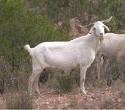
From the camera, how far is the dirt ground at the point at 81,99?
11227 millimetres

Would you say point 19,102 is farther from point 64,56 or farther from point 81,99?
point 64,56

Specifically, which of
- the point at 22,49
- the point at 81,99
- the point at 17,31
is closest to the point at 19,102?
the point at 81,99

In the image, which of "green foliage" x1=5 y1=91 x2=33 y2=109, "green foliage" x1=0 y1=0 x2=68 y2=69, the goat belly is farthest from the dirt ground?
"green foliage" x1=0 y1=0 x2=68 y2=69

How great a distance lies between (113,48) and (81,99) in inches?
166

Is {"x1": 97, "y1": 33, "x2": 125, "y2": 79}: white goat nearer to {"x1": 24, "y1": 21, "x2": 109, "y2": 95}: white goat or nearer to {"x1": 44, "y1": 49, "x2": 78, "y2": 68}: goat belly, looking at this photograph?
{"x1": 24, "y1": 21, "x2": 109, "y2": 95}: white goat

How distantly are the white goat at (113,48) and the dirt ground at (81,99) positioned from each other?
7.75 feet

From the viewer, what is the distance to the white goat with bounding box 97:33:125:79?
52.5ft

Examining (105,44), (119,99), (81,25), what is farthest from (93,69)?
(81,25)

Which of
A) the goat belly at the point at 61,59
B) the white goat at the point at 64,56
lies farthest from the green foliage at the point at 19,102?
the goat belly at the point at 61,59

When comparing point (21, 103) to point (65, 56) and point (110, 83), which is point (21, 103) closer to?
point (65, 56)

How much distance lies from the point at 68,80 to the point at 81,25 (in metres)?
11.8

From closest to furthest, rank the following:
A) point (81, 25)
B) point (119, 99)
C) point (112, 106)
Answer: point (112, 106), point (119, 99), point (81, 25)

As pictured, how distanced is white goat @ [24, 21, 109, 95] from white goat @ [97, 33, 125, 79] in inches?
93.2

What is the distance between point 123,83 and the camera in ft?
45.6
